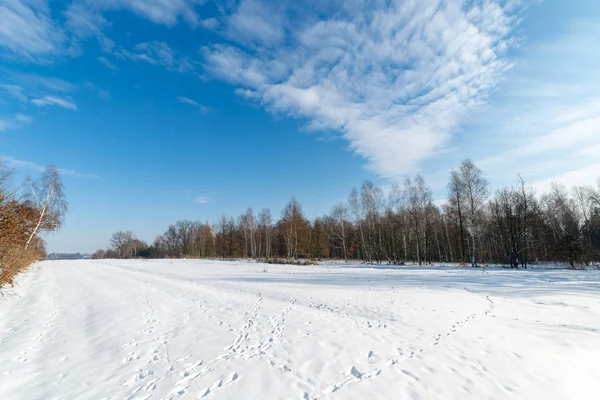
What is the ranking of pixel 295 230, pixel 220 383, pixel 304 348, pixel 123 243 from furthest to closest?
pixel 123 243, pixel 295 230, pixel 304 348, pixel 220 383

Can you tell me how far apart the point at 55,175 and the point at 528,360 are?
34997mm

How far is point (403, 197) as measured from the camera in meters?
35.9

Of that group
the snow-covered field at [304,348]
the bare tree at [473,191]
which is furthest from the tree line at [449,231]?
the snow-covered field at [304,348]

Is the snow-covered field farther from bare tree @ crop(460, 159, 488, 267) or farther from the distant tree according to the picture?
the distant tree

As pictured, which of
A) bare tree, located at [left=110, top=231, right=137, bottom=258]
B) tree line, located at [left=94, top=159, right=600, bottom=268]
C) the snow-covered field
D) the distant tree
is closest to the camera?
the snow-covered field

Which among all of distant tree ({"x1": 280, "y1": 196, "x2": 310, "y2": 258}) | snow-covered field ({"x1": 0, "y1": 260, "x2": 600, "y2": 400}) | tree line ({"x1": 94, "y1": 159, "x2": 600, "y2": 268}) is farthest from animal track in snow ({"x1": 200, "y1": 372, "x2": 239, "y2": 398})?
distant tree ({"x1": 280, "y1": 196, "x2": 310, "y2": 258})

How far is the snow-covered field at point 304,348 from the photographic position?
395cm

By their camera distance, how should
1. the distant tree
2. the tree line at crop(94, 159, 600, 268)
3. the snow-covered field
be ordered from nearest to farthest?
the snow-covered field → the tree line at crop(94, 159, 600, 268) → the distant tree

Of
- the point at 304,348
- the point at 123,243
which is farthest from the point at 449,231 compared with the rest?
the point at 123,243

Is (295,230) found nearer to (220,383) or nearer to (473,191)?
(473,191)

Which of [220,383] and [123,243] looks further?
[123,243]

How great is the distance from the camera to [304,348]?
214 inches

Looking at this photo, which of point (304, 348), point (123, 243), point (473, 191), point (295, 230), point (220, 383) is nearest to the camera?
point (220, 383)

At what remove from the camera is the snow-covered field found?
3.95 m
